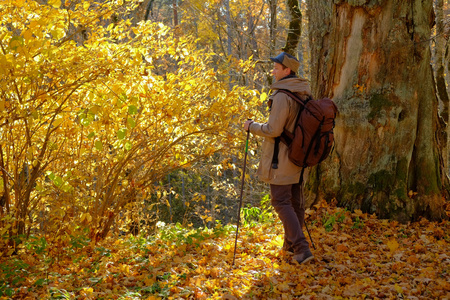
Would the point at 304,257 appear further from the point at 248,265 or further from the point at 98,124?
the point at 98,124

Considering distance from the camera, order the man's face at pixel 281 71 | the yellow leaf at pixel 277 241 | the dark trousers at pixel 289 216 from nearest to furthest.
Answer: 1. the dark trousers at pixel 289 216
2. the man's face at pixel 281 71
3. the yellow leaf at pixel 277 241

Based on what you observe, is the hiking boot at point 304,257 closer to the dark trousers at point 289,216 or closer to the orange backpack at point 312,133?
the dark trousers at point 289,216

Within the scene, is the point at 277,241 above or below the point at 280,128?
below

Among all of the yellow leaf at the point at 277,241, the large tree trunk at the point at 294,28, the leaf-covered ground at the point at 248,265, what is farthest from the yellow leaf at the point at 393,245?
the large tree trunk at the point at 294,28

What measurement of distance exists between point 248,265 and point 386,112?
96.5 inches

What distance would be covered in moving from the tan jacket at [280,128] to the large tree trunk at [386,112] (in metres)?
1.37

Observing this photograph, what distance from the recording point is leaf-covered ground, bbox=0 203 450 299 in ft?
10.6

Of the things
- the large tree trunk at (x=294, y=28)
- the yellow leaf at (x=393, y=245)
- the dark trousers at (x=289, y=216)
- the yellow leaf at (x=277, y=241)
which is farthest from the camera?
the large tree trunk at (x=294, y=28)

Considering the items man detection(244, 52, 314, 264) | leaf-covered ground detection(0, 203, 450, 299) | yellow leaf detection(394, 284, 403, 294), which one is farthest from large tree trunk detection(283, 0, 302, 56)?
yellow leaf detection(394, 284, 403, 294)

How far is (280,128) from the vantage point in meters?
3.64

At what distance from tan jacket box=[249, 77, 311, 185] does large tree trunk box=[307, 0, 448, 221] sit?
4.50 feet

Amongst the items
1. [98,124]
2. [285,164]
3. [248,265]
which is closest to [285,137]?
[285,164]

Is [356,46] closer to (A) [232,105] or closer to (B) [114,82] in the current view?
(A) [232,105]

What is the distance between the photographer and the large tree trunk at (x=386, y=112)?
478cm
